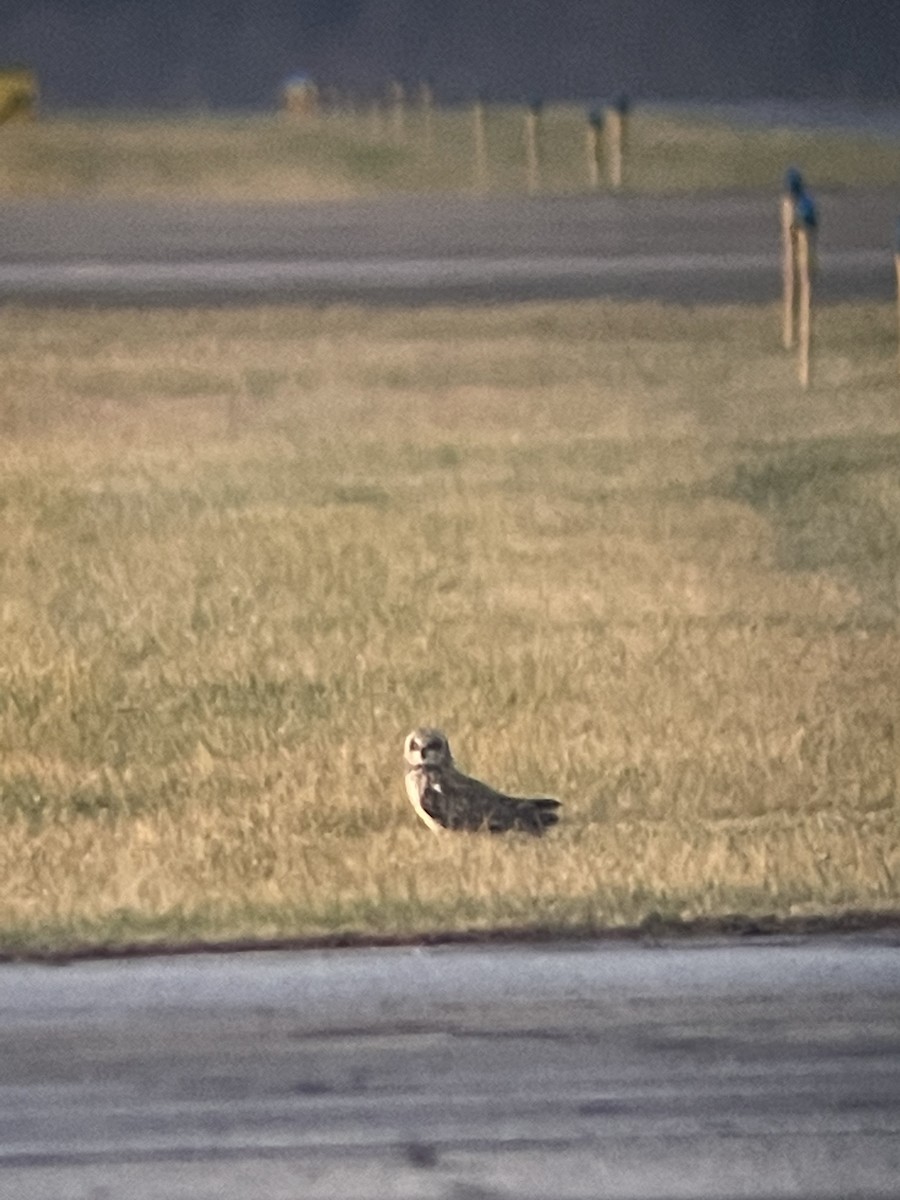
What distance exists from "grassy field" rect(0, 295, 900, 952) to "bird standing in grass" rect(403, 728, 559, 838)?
0.07 m

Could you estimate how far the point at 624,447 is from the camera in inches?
592

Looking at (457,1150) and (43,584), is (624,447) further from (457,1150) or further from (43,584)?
(457,1150)

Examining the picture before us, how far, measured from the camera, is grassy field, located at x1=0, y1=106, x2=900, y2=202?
36.8m

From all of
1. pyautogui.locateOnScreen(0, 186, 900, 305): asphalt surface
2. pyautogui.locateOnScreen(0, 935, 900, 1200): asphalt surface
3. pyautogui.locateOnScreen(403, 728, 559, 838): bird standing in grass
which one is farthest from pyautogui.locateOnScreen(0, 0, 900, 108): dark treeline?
pyautogui.locateOnScreen(0, 935, 900, 1200): asphalt surface

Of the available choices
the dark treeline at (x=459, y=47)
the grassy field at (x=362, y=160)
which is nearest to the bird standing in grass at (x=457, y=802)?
the grassy field at (x=362, y=160)

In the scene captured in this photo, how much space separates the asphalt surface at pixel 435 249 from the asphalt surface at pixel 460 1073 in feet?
51.6

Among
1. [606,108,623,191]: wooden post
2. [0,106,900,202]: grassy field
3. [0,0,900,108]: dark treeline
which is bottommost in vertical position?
[0,0,900,108]: dark treeline

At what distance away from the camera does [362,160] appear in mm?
41125

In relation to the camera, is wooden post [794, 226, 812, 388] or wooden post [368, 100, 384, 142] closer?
wooden post [794, 226, 812, 388]

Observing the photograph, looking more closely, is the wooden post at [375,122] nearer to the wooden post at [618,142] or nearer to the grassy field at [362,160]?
the grassy field at [362,160]

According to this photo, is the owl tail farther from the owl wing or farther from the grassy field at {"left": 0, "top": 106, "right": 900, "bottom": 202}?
the grassy field at {"left": 0, "top": 106, "right": 900, "bottom": 202}

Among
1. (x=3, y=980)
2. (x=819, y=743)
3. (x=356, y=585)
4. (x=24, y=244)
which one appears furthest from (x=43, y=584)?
(x=24, y=244)

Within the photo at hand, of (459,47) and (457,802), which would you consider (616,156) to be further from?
(459,47)

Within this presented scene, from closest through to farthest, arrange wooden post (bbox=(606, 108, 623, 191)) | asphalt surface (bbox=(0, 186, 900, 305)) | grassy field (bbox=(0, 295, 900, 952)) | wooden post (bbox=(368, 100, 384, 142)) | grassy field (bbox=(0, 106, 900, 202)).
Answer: grassy field (bbox=(0, 295, 900, 952)) → asphalt surface (bbox=(0, 186, 900, 305)) → wooden post (bbox=(606, 108, 623, 191)) → grassy field (bbox=(0, 106, 900, 202)) → wooden post (bbox=(368, 100, 384, 142))
